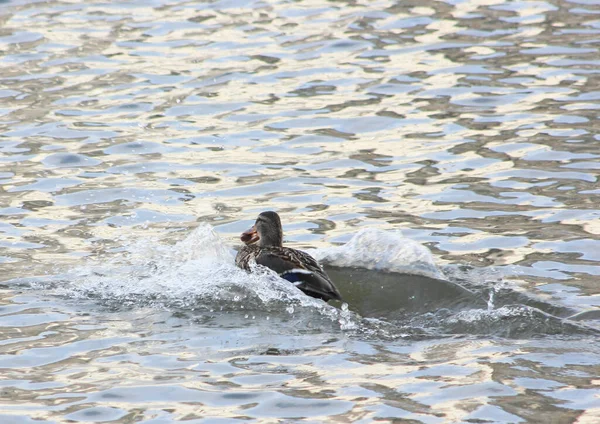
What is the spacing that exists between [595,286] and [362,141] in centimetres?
554

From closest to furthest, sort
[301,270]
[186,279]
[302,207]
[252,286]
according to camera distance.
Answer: [301,270] < [252,286] < [186,279] < [302,207]

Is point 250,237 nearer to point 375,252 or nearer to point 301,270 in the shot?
point 375,252

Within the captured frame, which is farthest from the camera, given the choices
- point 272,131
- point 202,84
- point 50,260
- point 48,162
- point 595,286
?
point 202,84

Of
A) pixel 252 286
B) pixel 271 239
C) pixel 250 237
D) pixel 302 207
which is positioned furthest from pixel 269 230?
pixel 302 207

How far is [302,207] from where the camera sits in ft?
41.8

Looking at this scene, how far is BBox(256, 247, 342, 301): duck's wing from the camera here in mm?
9945

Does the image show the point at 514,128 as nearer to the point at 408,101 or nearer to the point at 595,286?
the point at 408,101

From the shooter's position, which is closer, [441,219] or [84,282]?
[84,282]

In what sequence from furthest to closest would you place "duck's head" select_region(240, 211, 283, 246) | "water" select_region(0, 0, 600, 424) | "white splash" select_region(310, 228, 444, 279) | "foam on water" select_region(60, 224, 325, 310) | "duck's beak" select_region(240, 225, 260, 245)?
"duck's beak" select_region(240, 225, 260, 245) < "duck's head" select_region(240, 211, 283, 246) < "white splash" select_region(310, 228, 444, 279) < "foam on water" select_region(60, 224, 325, 310) < "water" select_region(0, 0, 600, 424)

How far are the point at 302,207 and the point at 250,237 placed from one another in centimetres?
158

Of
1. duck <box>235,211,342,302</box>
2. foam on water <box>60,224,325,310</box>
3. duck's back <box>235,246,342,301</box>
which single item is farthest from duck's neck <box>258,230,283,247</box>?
foam on water <box>60,224,325,310</box>

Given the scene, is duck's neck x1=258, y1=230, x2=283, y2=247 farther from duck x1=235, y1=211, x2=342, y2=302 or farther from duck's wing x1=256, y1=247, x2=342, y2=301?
duck's wing x1=256, y1=247, x2=342, y2=301

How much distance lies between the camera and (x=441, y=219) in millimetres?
12086

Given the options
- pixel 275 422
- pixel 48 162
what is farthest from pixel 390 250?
pixel 48 162
